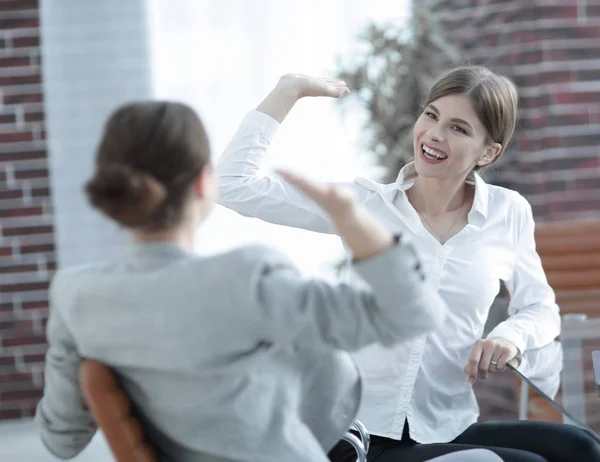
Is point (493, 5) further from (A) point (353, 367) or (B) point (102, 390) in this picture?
(B) point (102, 390)

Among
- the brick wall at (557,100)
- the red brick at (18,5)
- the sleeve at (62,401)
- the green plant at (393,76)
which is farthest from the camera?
the red brick at (18,5)

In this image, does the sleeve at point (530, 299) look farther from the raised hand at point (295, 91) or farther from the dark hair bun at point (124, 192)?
the dark hair bun at point (124, 192)

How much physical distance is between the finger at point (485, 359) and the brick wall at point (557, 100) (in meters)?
2.01

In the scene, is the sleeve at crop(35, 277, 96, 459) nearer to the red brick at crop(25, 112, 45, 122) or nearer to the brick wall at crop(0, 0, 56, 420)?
the brick wall at crop(0, 0, 56, 420)

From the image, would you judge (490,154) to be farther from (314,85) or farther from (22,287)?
(22,287)

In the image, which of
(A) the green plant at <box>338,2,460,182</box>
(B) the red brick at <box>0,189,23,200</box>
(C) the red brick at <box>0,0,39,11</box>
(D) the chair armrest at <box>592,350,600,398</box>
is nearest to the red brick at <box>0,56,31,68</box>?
(C) the red brick at <box>0,0,39,11</box>

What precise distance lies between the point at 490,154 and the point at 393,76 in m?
1.74

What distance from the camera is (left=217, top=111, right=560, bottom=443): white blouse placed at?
179 cm

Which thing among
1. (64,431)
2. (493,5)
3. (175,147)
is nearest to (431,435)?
(64,431)

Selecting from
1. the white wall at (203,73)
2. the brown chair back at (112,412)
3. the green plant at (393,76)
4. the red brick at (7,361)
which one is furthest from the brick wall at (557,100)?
the brown chair back at (112,412)

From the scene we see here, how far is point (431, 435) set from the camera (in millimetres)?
1758

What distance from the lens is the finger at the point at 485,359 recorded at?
5.57 feet

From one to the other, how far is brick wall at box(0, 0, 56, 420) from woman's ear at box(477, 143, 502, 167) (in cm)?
249

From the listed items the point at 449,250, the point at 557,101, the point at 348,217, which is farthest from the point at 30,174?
the point at 348,217
